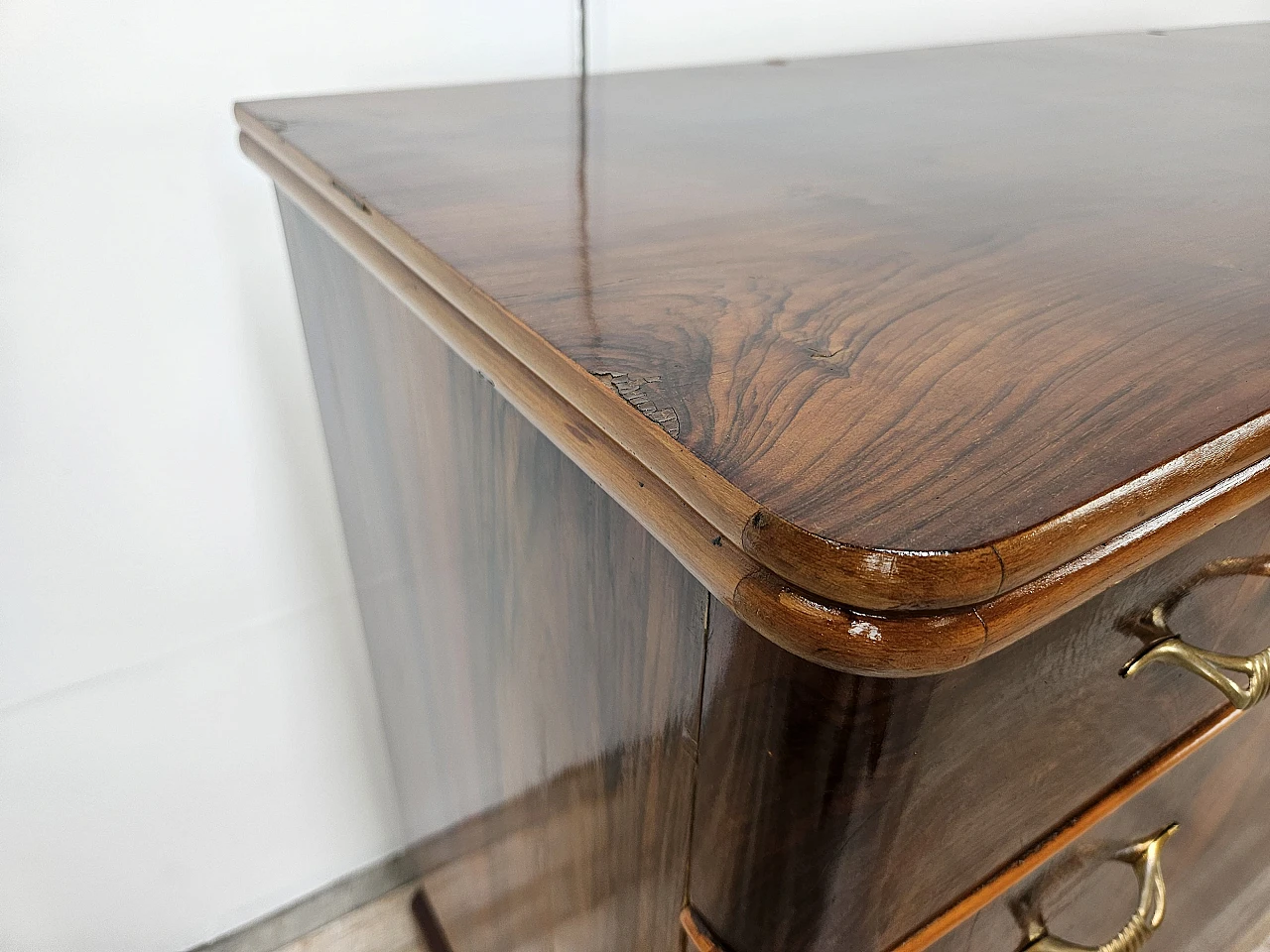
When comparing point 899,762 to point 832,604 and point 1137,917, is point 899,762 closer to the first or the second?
point 832,604

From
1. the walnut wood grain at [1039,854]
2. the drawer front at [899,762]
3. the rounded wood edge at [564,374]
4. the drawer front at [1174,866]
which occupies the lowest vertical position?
the drawer front at [1174,866]

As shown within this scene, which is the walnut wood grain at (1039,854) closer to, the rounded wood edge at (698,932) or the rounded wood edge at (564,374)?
the rounded wood edge at (698,932)

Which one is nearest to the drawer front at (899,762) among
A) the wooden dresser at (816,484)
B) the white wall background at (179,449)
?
the wooden dresser at (816,484)

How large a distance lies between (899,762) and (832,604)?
76 mm

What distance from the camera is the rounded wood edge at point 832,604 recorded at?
0.22 meters

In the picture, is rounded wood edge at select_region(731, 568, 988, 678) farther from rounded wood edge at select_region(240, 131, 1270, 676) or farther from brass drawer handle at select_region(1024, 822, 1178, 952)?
brass drawer handle at select_region(1024, 822, 1178, 952)

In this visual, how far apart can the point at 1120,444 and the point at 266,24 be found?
54 centimetres

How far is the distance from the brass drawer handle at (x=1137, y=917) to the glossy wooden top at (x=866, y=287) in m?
0.24

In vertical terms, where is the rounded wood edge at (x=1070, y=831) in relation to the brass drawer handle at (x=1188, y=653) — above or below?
below

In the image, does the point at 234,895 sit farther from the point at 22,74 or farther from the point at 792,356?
the point at 792,356

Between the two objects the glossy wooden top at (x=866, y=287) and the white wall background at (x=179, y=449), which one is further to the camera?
the white wall background at (x=179, y=449)

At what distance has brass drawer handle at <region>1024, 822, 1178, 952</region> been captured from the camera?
41 centimetres

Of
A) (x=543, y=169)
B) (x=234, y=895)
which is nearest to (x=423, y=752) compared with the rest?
(x=234, y=895)

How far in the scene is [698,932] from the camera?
1.08ft
